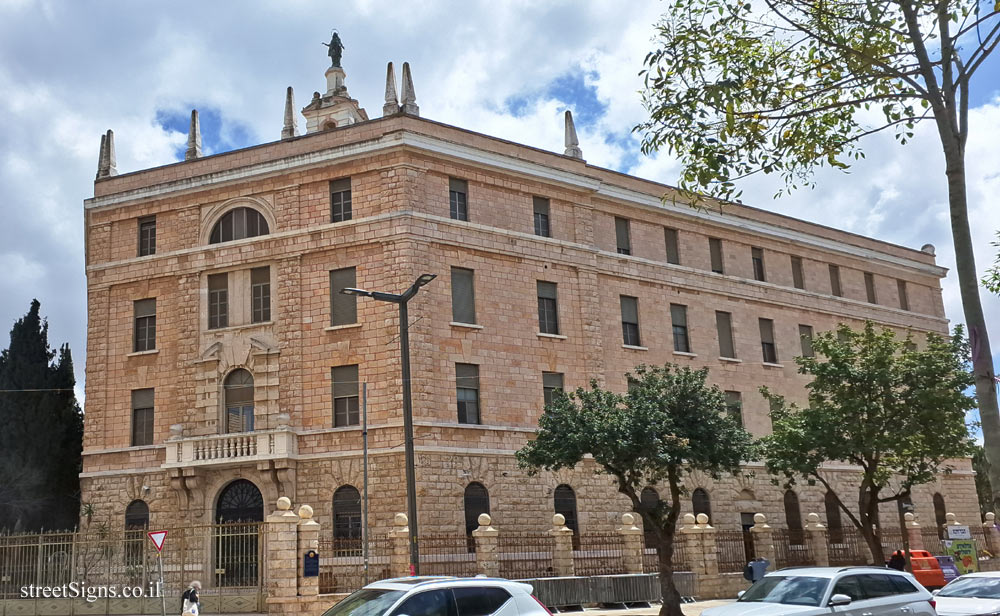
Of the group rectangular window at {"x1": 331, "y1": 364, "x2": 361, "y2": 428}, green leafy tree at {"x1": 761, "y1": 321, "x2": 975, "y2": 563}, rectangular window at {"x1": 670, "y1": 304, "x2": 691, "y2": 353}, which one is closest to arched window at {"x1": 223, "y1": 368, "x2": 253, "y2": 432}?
rectangular window at {"x1": 331, "y1": 364, "x2": 361, "y2": 428}

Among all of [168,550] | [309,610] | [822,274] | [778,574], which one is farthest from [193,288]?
[822,274]

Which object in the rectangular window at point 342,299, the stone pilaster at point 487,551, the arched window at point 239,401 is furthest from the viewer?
the arched window at point 239,401

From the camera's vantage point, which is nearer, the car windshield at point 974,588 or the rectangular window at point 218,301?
the car windshield at point 974,588

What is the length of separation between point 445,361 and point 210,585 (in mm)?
9052

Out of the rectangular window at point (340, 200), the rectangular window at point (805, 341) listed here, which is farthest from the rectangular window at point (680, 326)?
the rectangular window at point (340, 200)

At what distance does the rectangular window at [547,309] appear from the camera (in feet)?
105

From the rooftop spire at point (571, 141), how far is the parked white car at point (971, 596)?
20606 mm

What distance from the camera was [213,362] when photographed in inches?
1194

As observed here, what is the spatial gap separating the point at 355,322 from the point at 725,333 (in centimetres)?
1498

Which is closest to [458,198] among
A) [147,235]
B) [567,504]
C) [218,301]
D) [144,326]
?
[218,301]

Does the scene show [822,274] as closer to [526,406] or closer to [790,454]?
[790,454]

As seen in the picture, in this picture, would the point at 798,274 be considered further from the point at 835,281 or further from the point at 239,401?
the point at 239,401

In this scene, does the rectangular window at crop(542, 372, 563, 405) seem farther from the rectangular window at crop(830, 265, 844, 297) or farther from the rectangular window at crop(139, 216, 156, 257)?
the rectangular window at crop(830, 265, 844, 297)

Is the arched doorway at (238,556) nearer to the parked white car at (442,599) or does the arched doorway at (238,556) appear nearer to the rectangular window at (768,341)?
the parked white car at (442,599)
